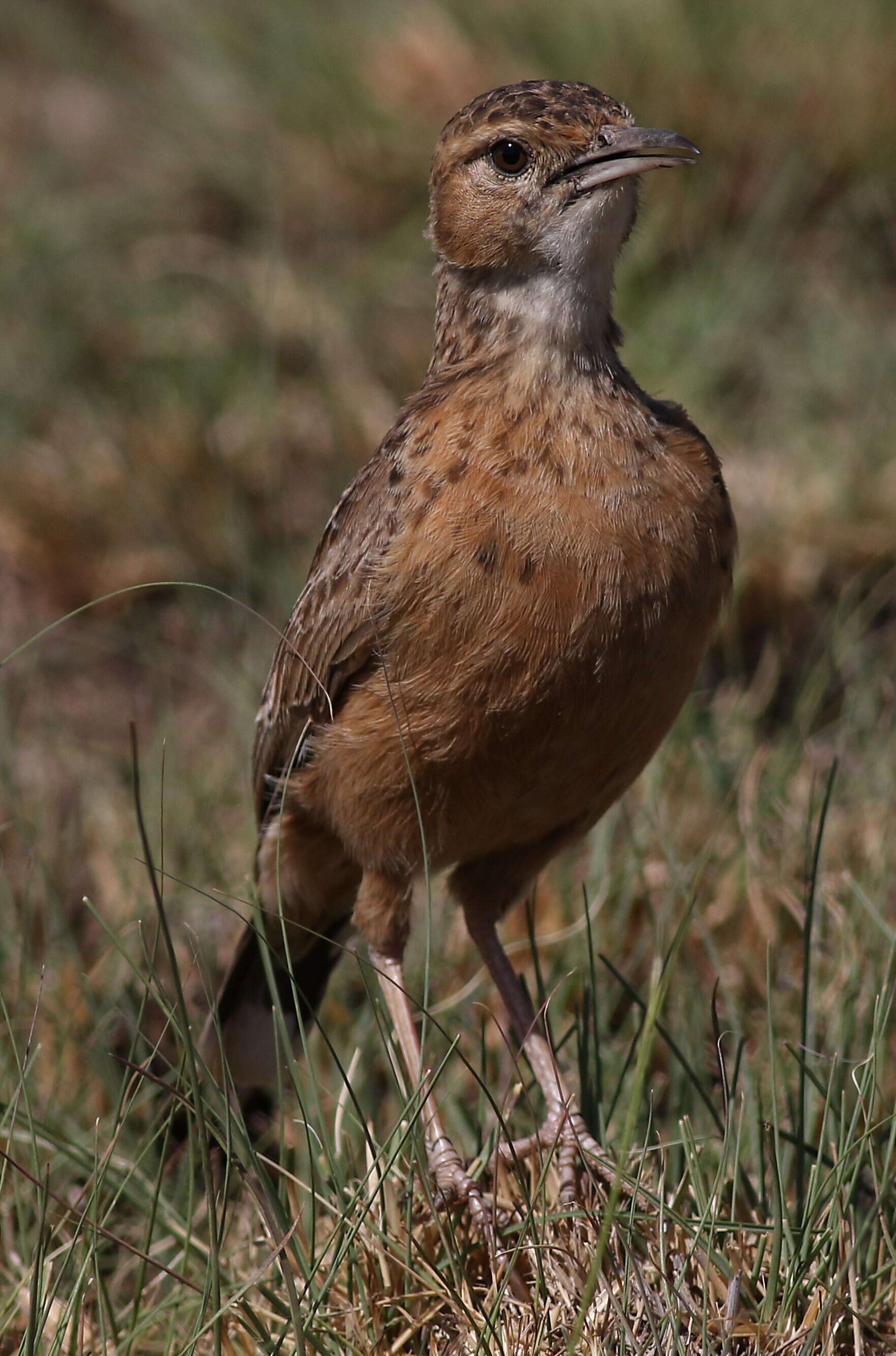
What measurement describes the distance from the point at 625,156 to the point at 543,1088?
90.5 inches

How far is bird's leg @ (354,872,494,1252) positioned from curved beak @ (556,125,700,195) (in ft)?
5.96

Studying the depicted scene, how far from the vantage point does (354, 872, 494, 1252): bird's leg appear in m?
3.66

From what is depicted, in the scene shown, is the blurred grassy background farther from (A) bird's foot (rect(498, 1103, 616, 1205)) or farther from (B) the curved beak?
(B) the curved beak

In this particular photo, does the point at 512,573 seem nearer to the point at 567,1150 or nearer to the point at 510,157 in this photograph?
the point at 510,157

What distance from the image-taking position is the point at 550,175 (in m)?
3.86

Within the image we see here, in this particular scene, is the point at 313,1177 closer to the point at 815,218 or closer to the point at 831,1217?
the point at 831,1217

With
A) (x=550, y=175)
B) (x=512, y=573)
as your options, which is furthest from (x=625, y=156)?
(x=512, y=573)

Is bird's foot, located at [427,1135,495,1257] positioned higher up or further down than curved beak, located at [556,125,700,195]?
further down

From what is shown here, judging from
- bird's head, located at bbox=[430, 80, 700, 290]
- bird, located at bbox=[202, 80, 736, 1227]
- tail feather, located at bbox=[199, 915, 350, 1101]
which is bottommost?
tail feather, located at bbox=[199, 915, 350, 1101]

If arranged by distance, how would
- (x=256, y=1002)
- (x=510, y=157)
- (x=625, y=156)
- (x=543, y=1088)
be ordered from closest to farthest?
(x=625, y=156) → (x=510, y=157) → (x=543, y=1088) → (x=256, y=1002)

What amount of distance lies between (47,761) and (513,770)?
119 inches

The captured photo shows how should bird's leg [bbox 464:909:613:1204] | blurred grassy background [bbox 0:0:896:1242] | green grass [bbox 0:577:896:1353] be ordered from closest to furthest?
green grass [bbox 0:577:896:1353] → bird's leg [bbox 464:909:613:1204] → blurred grassy background [bbox 0:0:896:1242]

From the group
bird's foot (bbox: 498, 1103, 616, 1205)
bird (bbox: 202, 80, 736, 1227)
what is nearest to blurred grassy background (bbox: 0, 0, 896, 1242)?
bird's foot (bbox: 498, 1103, 616, 1205)

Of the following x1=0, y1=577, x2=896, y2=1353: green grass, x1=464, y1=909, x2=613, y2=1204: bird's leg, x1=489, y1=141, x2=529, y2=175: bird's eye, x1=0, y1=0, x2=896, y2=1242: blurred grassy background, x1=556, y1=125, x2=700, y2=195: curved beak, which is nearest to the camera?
x1=0, y1=577, x2=896, y2=1353: green grass
